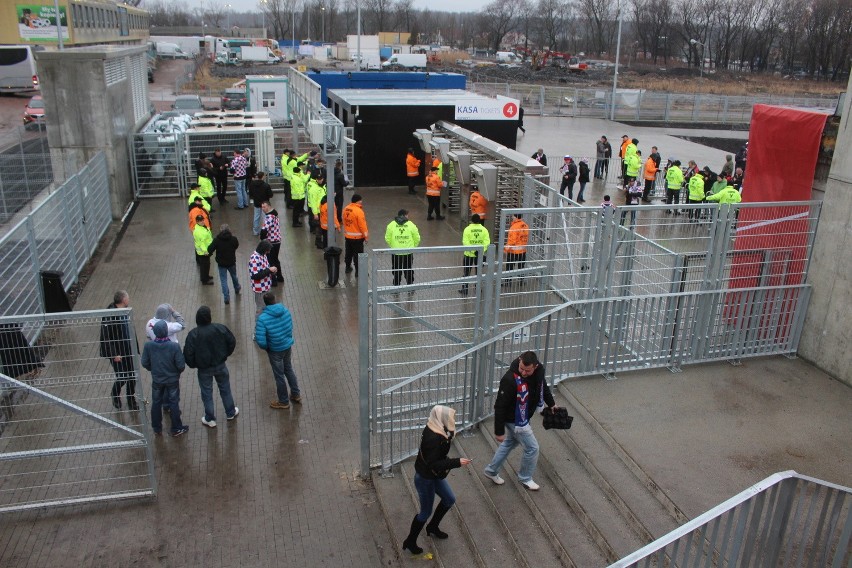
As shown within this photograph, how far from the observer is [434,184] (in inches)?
693

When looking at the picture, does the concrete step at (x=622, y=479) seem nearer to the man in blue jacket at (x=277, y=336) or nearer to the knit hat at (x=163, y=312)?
the man in blue jacket at (x=277, y=336)

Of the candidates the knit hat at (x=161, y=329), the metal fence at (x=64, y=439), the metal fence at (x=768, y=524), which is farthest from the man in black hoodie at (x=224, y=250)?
the metal fence at (x=768, y=524)

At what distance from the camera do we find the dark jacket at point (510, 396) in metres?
6.48

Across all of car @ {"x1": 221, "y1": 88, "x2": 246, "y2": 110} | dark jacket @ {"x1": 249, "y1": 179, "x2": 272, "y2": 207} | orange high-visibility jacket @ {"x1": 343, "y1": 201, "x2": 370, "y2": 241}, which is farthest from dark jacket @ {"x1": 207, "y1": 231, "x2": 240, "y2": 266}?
car @ {"x1": 221, "y1": 88, "x2": 246, "y2": 110}

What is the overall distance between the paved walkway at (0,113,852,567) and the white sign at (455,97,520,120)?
12.4 metres

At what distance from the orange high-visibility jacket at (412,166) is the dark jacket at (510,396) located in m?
14.7

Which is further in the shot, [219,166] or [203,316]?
[219,166]

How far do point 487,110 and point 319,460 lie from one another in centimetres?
1576

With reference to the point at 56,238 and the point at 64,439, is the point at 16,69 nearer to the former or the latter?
the point at 56,238

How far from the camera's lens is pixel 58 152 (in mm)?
16688

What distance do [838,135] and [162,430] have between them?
8.74 meters

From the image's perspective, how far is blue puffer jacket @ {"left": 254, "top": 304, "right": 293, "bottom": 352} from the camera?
8430 mm

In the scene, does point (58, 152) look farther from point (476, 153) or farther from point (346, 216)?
point (476, 153)

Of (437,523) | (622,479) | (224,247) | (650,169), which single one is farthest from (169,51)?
(622,479)
